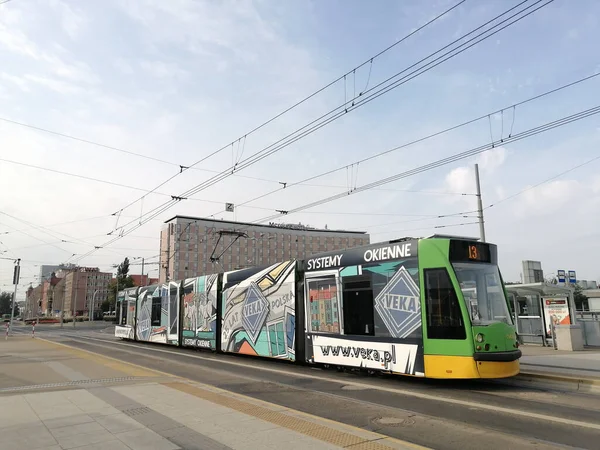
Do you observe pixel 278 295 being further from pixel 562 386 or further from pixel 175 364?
pixel 562 386

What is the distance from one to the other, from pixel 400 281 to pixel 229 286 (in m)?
9.31

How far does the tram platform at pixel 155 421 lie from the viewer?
17.6 ft

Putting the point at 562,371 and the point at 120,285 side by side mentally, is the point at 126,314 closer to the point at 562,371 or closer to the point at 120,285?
the point at 562,371

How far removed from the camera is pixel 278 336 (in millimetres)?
14648

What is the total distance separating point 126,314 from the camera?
94.0ft

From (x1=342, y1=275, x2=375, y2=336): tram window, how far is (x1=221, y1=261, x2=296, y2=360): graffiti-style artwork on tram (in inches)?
101

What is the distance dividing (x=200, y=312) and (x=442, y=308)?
1305cm

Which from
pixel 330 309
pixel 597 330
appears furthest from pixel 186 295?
pixel 597 330

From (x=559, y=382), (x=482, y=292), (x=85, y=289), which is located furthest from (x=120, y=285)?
(x=559, y=382)

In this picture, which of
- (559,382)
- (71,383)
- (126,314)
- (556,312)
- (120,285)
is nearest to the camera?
(559,382)

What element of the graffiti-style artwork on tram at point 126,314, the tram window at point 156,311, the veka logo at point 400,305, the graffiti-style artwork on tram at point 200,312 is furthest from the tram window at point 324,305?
the graffiti-style artwork on tram at point 126,314

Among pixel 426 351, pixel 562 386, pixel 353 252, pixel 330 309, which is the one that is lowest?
pixel 562 386

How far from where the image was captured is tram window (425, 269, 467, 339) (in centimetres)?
934

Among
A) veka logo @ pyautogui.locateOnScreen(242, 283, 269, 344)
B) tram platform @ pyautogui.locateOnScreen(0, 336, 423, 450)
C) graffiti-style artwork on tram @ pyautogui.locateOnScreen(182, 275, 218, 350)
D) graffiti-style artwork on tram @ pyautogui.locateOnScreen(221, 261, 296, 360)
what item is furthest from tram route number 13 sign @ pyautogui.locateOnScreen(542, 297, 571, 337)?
tram platform @ pyautogui.locateOnScreen(0, 336, 423, 450)
